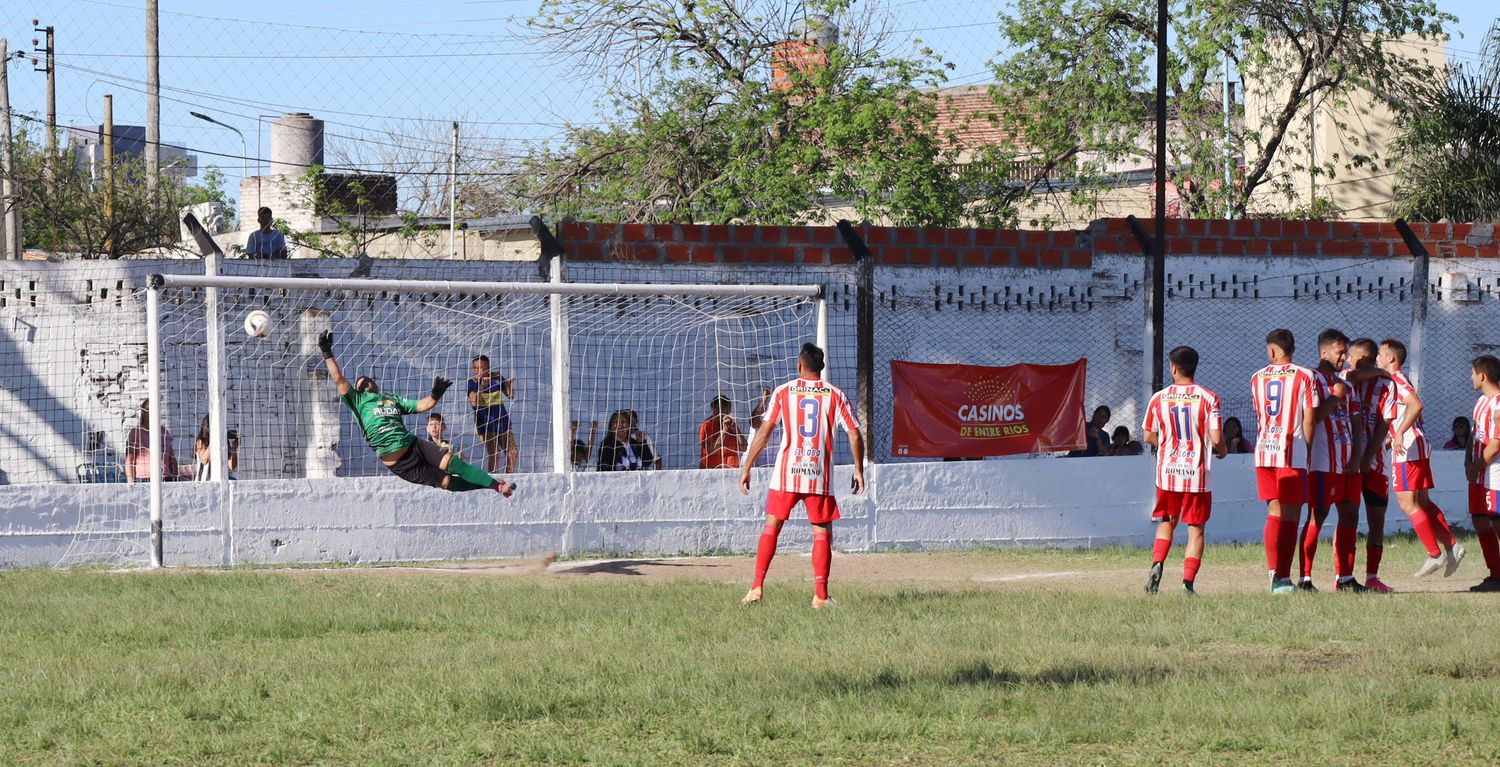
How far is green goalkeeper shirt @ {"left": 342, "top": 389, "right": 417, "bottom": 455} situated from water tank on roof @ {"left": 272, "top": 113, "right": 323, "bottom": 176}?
3631 cm

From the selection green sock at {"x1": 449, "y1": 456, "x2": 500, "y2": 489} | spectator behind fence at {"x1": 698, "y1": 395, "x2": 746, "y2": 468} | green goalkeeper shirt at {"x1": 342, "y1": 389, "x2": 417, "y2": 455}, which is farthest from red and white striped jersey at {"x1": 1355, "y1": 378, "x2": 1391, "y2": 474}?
green goalkeeper shirt at {"x1": 342, "y1": 389, "x2": 417, "y2": 455}

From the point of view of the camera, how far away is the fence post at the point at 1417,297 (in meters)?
17.0

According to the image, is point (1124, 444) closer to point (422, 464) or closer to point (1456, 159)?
point (422, 464)

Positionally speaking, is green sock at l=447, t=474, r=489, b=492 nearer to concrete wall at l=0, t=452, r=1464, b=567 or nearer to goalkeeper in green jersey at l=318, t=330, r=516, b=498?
goalkeeper in green jersey at l=318, t=330, r=516, b=498

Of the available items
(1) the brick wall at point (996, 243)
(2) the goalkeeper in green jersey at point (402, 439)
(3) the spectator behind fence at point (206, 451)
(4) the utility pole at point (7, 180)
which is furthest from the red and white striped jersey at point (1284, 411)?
(4) the utility pole at point (7, 180)

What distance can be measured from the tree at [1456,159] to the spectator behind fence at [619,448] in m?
13.3

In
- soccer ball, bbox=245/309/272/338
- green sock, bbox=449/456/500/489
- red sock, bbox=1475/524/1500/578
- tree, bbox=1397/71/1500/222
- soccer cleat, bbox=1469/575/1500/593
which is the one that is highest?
tree, bbox=1397/71/1500/222

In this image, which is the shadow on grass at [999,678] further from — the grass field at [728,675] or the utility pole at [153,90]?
the utility pole at [153,90]

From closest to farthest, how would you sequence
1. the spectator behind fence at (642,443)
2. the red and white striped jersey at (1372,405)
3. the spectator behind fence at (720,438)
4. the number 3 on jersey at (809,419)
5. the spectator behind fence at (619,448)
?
the number 3 on jersey at (809,419) < the red and white striped jersey at (1372,405) < the spectator behind fence at (619,448) < the spectator behind fence at (642,443) < the spectator behind fence at (720,438)

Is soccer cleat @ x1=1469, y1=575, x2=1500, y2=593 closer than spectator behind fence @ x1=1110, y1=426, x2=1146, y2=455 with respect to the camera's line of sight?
Yes

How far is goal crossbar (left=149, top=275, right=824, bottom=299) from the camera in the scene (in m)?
13.1

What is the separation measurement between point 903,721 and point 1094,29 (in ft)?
68.7

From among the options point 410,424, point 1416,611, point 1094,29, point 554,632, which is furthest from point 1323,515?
point 1094,29

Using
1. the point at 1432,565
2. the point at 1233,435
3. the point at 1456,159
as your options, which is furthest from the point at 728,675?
the point at 1456,159
